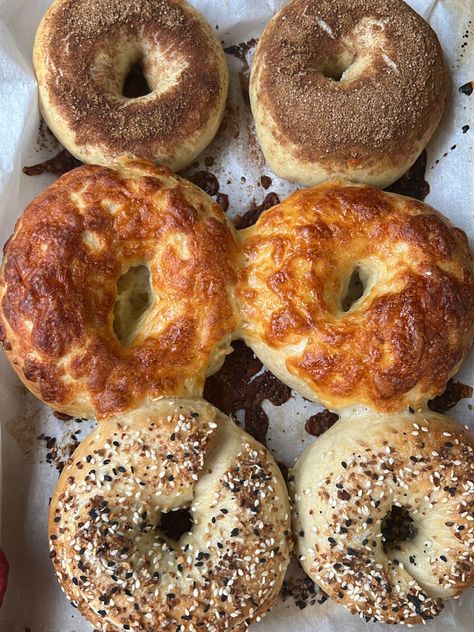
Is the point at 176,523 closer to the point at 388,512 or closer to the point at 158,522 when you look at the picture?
the point at 158,522

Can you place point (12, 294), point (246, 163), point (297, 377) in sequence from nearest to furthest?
point (12, 294)
point (297, 377)
point (246, 163)

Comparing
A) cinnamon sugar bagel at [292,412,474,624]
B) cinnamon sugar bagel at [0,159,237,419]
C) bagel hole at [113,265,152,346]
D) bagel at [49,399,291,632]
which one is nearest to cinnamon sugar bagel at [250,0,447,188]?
cinnamon sugar bagel at [0,159,237,419]

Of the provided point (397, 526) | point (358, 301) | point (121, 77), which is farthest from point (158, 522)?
point (121, 77)

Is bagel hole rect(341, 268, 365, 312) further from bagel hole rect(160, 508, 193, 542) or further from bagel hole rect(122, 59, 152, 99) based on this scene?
bagel hole rect(122, 59, 152, 99)

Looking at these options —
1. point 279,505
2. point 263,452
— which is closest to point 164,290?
point 263,452

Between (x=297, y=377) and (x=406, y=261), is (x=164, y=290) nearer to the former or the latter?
(x=297, y=377)
